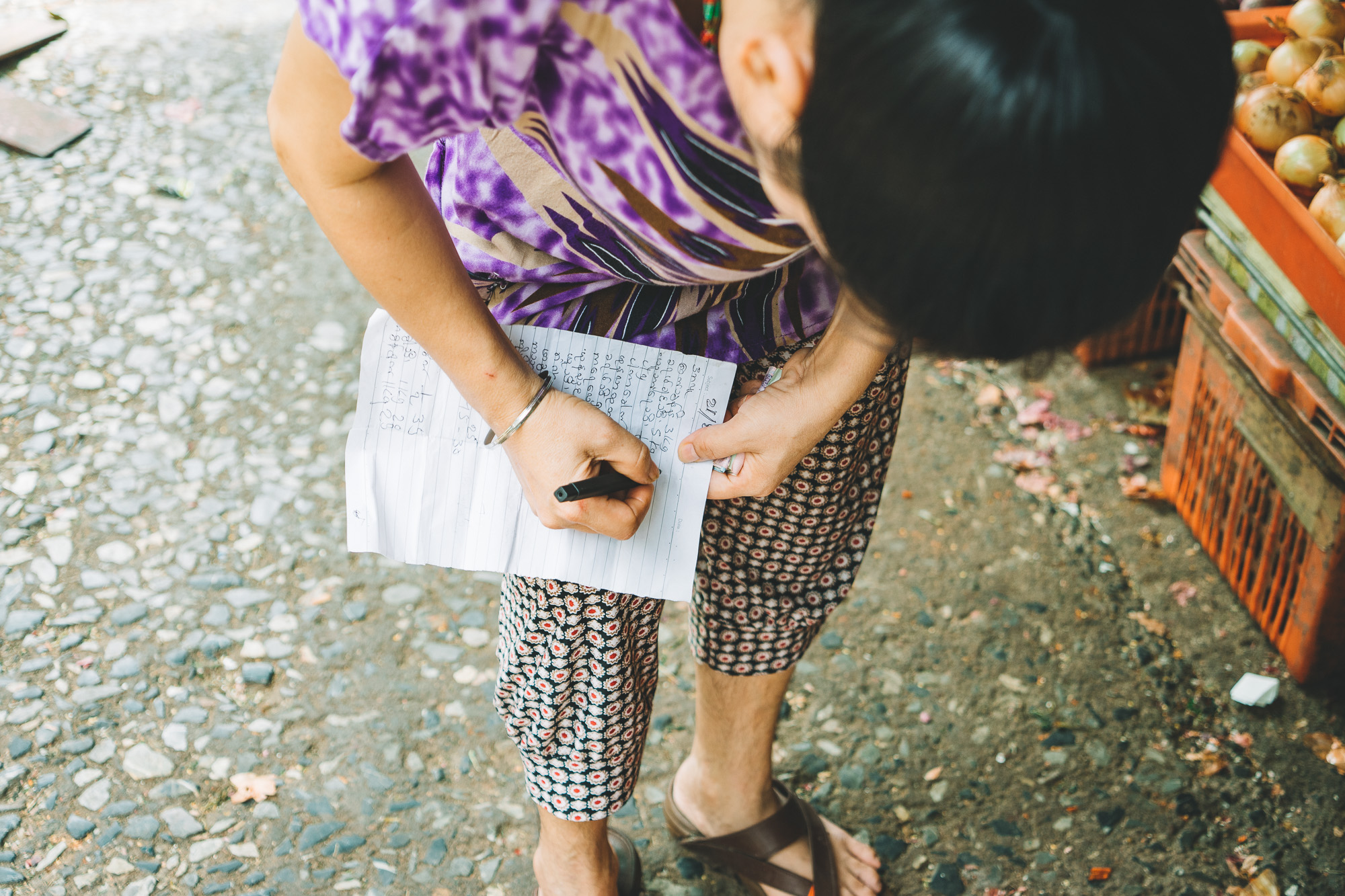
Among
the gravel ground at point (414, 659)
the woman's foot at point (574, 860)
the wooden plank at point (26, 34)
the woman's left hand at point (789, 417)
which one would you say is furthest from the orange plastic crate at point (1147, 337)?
the wooden plank at point (26, 34)

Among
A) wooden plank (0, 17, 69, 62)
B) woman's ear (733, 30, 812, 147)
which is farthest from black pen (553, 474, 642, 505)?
wooden plank (0, 17, 69, 62)

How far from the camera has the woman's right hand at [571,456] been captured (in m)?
0.99

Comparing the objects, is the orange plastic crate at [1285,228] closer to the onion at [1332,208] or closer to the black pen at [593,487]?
the onion at [1332,208]

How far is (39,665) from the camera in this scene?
180cm

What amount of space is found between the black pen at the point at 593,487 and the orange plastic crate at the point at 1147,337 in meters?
1.78

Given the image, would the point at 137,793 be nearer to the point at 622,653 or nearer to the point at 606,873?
the point at 606,873

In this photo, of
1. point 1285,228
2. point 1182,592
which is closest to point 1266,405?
point 1285,228

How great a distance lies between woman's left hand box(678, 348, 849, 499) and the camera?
1.04 meters

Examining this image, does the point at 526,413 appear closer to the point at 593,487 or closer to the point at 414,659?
the point at 593,487

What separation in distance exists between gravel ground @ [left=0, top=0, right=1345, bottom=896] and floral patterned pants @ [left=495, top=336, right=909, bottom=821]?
0.44m

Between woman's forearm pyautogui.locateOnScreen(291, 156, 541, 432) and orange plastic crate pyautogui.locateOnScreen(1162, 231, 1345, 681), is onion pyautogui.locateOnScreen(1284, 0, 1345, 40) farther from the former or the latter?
woman's forearm pyautogui.locateOnScreen(291, 156, 541, 432)

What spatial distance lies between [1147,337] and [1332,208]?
0.96 m

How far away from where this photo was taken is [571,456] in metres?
0.99

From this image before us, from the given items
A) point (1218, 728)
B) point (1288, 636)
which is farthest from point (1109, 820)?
point (1288, 636)
